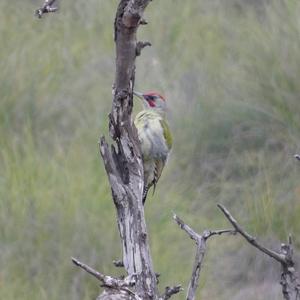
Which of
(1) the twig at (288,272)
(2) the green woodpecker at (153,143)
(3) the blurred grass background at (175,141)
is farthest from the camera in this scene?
(3) the blurred grass background at (175,141)

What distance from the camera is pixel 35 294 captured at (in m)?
7.64

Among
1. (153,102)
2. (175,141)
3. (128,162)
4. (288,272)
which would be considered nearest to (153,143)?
(153,102)

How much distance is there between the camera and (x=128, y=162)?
14.9 feet

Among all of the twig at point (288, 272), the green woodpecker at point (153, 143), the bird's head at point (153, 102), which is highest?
the bird's head at point (153, 102)

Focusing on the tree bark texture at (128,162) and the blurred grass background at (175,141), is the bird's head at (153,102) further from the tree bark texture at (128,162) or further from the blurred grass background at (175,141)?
the tree bark texture at (128,162)

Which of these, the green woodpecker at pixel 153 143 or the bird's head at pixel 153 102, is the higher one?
the bird's head at pixel 153 102

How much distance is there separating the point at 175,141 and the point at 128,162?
222 inches

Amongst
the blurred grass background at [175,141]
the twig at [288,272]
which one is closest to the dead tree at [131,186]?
the twig at [288,272]

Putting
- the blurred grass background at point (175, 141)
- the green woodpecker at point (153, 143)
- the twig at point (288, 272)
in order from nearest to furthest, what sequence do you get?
1. the twig at point (288, 272)
2. the green woodpecker at point (153, 143)
3. the blurred grass background at point (175, 141)

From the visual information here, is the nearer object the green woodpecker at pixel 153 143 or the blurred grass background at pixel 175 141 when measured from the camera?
the green woodpecker at pixel 153 143

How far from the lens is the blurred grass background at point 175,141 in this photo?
26.1 ft

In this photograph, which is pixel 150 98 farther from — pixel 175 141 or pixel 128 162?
pixel 175 141

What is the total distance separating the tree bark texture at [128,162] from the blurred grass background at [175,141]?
10.3 ft

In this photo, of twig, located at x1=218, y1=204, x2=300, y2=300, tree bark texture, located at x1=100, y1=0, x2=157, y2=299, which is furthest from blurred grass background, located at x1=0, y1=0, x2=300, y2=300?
twig, located at x1=218, y1=204, x2=300, y2=300
